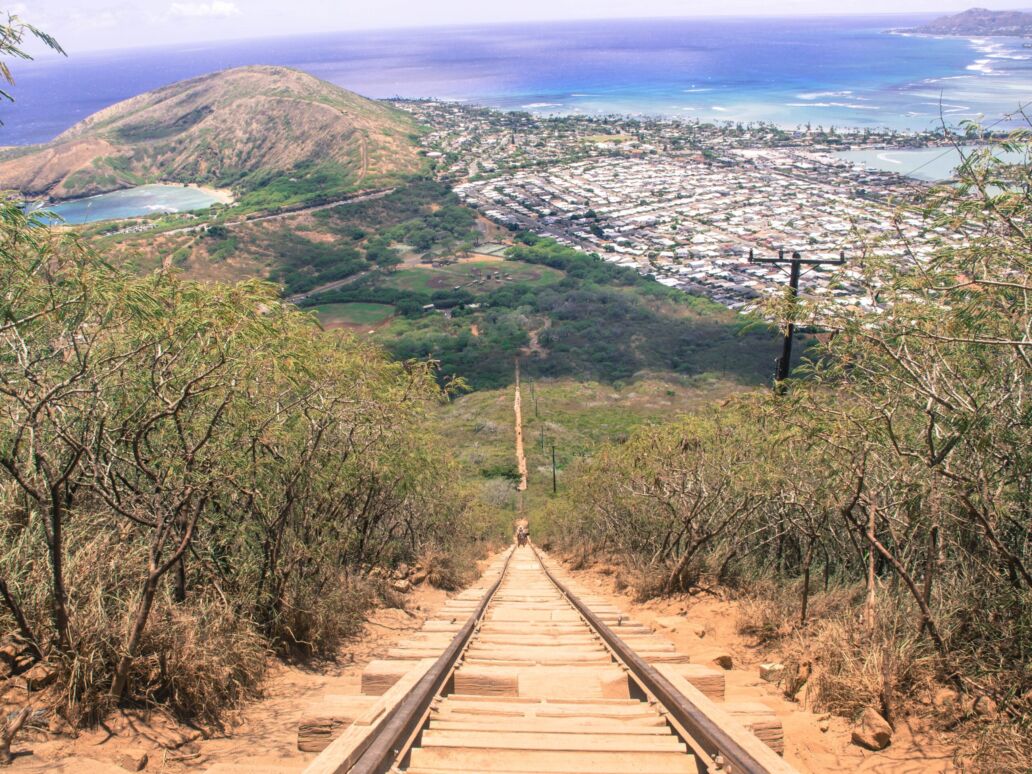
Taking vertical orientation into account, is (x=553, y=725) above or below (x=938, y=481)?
below

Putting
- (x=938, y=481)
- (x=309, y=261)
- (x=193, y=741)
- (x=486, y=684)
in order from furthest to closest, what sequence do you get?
1. (x=309, y=261)
2. (x=938, y=481)
3. (x=486, y=684)
4. (x=193, y=741)

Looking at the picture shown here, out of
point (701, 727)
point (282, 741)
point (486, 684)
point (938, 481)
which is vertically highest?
point (938, 481)

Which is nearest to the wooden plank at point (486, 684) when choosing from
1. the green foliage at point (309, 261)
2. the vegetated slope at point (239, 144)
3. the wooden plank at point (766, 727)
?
the wooden plank at point (766, 727)

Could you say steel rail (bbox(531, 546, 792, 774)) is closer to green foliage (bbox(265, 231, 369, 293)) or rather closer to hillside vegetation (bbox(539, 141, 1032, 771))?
hillside vegetation (bbox(539, 141, 1032, 771))

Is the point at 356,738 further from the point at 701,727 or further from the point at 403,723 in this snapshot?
the point at 701,727

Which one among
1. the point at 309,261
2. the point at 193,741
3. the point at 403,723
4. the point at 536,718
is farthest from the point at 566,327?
the point at 403,723

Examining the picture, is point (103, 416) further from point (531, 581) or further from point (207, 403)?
point (531, 581)

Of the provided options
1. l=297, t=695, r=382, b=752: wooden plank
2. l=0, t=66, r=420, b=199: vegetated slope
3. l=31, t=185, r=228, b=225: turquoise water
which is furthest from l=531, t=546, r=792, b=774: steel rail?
l=0, t=66, r=420, b=199: vegetated slope
